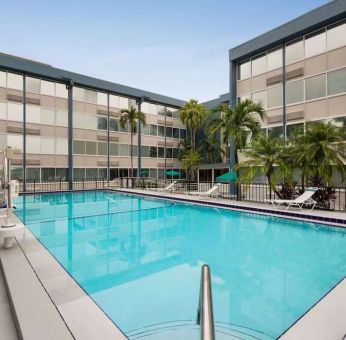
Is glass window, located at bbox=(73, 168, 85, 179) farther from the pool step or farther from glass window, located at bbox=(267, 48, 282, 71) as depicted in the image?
the pool step

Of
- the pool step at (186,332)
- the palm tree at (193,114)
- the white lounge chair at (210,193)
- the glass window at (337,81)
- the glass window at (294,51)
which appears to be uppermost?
the glass window at (294,51)

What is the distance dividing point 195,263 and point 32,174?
2279 centimetres

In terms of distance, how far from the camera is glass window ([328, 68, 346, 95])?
1519 cm

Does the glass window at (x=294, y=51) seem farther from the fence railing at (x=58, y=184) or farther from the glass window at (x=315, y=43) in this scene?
the fence railing at (x=58, y=184)

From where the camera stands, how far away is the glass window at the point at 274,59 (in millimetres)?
18344

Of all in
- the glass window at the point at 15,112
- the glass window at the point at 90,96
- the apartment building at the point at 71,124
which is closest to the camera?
the glass window at the point at 15,112

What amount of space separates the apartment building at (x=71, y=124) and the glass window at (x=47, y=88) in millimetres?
87

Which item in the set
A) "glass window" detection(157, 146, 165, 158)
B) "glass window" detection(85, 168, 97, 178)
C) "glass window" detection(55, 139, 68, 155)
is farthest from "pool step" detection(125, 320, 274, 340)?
"glass window" detection(157, 146, 165, 158)

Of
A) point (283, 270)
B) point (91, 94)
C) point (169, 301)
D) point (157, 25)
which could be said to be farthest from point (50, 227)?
point (91, 94)

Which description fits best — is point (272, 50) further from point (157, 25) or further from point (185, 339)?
point (185, 339)

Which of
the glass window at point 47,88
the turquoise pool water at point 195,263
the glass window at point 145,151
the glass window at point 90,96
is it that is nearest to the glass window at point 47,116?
the glass window at point 47,88

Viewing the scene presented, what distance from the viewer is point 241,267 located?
19.0ft

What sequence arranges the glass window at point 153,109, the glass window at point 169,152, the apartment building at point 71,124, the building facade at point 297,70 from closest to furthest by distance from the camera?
the building facade at point 297,70 < the apartment building at point 71,124 < the glass window at point 153,109 < the glass window at point 169,152

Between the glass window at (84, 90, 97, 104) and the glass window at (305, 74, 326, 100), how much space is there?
20.5m
